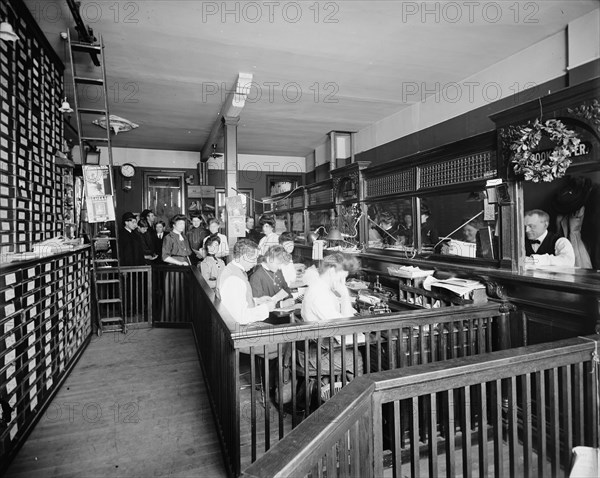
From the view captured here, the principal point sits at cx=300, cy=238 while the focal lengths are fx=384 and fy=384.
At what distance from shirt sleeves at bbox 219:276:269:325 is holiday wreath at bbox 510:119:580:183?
226 centimetres

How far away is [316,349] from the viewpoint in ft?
8.23

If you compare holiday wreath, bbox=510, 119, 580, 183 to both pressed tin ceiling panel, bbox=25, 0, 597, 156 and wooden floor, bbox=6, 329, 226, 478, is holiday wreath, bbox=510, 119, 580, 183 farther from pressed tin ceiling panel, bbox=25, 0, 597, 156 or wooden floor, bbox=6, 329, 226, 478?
wooden floor, bbox=6, 329, 226, 478

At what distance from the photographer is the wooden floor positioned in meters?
2.55

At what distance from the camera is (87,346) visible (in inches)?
196

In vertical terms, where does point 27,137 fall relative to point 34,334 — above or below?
above

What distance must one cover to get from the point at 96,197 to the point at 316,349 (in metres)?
3.87

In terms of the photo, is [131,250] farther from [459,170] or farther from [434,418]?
[434,418]

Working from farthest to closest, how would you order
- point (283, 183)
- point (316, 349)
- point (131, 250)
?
1. point (283, 183)
2. point (131, 250)
3. point (316, 349)

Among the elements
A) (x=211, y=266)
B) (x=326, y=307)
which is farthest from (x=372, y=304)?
(x=211, y=266)

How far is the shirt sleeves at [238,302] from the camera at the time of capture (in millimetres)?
3090

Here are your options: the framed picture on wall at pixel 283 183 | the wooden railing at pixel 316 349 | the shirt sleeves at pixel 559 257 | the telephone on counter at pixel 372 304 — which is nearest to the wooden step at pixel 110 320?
the wooden railing at pixel 316 349

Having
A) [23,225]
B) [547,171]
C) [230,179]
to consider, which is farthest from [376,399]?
[230,179]

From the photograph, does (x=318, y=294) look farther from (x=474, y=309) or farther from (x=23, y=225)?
(x=23, y=225)

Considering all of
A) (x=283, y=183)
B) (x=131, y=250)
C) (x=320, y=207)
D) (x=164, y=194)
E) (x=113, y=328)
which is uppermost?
(x=283, y=183)
